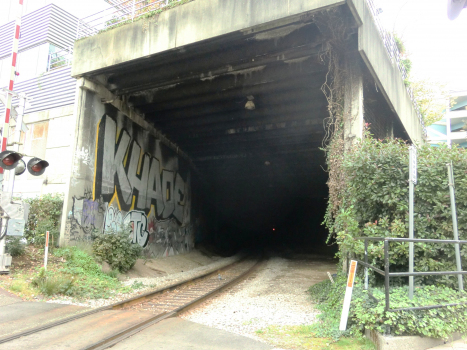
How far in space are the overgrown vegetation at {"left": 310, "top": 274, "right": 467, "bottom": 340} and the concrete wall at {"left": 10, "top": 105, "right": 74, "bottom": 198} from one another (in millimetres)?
11127

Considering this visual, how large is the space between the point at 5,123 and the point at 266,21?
7293mm

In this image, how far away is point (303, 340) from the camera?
536cm

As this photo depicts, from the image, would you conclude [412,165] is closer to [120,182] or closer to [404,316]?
[404,316]

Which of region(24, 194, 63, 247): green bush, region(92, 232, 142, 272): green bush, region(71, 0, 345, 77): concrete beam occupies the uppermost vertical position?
region(71, 0, 345, 77): concrete beam

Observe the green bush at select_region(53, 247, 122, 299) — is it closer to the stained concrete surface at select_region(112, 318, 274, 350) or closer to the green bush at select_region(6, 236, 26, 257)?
the green bush at select_region(6, 236, 26, 257)

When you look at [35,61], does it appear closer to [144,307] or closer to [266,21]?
[266,21]

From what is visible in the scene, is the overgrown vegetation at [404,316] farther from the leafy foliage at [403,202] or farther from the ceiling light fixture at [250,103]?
the ceiling light fixture at [250,103]

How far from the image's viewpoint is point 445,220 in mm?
6043

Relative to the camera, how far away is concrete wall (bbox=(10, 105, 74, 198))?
521 inches

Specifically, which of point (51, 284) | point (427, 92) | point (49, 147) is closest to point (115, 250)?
point (51, 284)

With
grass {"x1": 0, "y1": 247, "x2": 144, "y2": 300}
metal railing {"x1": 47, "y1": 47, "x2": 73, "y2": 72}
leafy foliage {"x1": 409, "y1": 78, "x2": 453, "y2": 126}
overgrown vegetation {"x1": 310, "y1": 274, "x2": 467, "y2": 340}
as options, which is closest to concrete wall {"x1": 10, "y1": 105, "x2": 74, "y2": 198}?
metal railing {"x1": 47, "y1": 47, "x2": 73, "y2": 72}

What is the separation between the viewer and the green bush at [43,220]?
11.2 metres

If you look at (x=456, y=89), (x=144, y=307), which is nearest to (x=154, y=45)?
(x=144, y=307)

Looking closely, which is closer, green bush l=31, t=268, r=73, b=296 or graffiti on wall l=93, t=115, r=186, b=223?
green bush l=31, t=268, r=73, b=296
